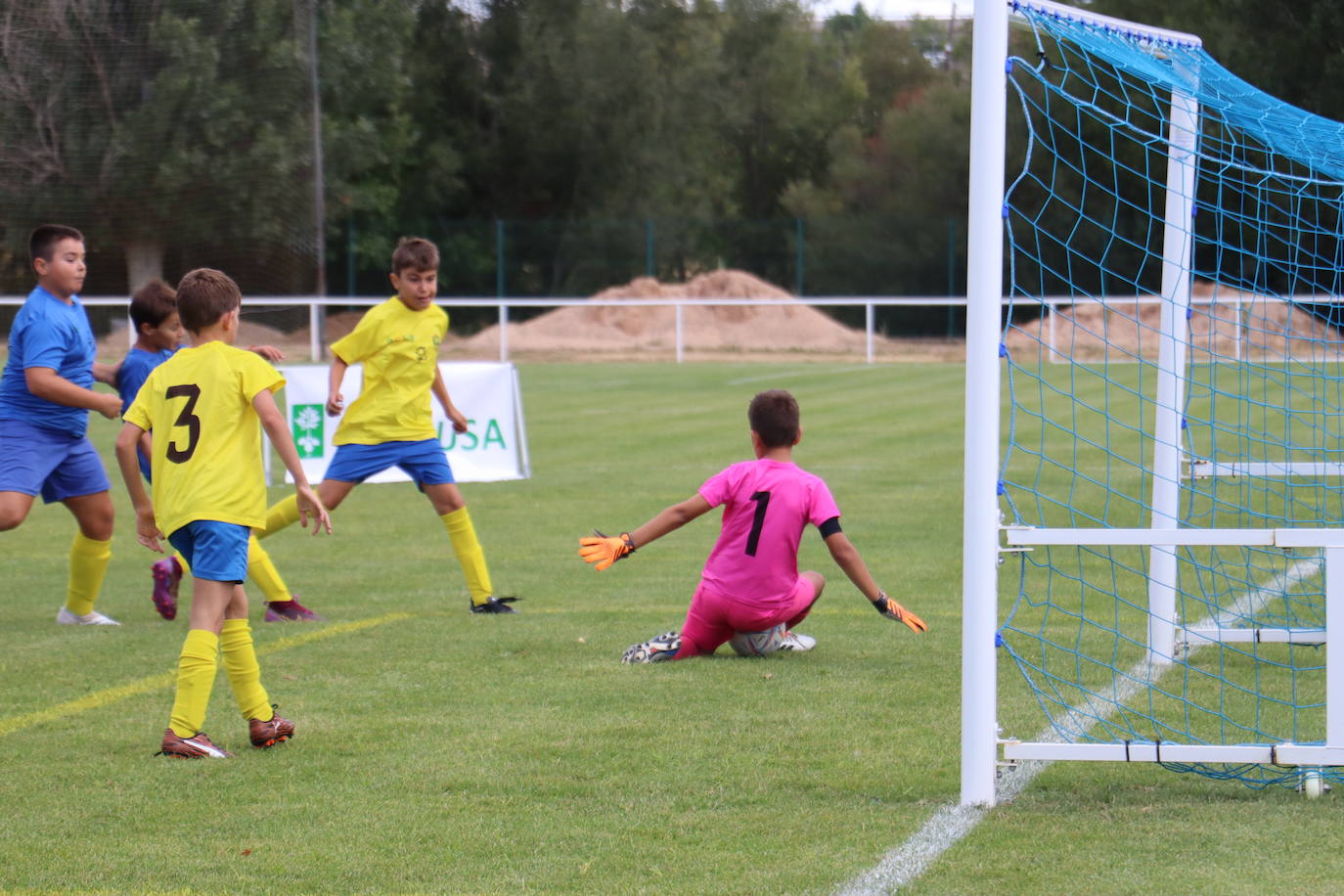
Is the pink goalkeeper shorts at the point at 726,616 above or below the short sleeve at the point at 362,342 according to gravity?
below

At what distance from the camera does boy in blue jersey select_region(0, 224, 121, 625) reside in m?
6.89

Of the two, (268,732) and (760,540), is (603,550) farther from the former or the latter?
(268,732)

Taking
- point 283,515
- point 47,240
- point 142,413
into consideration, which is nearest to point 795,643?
point 142,413

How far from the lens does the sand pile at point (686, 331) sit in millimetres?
37562

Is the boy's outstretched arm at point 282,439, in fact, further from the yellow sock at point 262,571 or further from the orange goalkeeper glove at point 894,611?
the yellow sock at point 262,571

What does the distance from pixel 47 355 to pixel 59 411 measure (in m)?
0.39

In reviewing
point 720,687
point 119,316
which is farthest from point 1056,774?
point 119,316

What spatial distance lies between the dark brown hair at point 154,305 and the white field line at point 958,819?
436 centimetres

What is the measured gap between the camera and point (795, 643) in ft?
22.0

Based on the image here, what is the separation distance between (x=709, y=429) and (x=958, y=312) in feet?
73.1

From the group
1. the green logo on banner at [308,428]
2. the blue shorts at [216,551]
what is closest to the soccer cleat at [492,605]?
the blue shorts at [216,551]

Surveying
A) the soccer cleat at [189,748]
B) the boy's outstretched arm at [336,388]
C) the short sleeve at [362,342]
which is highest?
the short sleeve at [362,342]

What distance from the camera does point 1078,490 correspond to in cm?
1218

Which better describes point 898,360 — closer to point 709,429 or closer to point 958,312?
point 958,312
